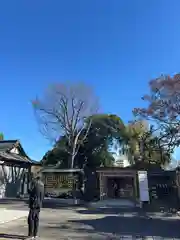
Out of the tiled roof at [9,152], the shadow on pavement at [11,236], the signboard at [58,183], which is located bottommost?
the shadow on pavement at [11,236]

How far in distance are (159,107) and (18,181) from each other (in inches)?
584

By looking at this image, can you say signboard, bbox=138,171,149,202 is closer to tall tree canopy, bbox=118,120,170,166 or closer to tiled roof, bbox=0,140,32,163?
tall tree canopy, bbox=118,120,170,166

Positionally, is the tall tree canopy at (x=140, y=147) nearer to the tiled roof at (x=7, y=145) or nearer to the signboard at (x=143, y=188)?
the signboard at (x=143, y=188)

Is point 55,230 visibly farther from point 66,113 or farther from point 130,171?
point 66,113

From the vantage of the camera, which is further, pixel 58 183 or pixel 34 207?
pixel 58 183

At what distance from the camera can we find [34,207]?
21.6 feet

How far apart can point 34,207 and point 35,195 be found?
12.7 inches

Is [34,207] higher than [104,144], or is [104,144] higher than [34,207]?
[104,144]

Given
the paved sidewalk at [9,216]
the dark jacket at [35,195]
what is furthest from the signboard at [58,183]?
the dark jacket at [35,195]

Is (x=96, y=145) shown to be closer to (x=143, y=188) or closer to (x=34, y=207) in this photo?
(x=143, y=188)

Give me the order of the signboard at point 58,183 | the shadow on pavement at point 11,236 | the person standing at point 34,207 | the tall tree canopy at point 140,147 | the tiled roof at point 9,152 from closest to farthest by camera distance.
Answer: the shadow on pavement at point 11,236 < the person standing at point 34,207 < the signboard at point 58,183 < the tiled roof at point 9,152 < the tall tree canopy at point 140,147

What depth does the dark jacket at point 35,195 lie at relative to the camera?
6.63m

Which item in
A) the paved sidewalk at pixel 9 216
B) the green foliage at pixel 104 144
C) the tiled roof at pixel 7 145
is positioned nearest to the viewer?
the paved sidewalk at pixel 9 216

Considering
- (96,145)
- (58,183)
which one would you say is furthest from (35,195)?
(96,145)
